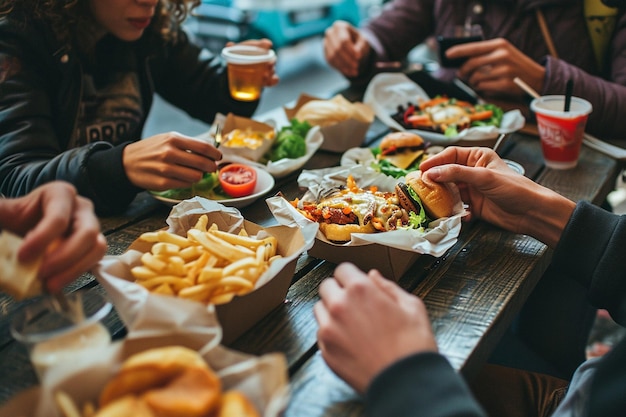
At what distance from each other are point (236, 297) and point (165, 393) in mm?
305

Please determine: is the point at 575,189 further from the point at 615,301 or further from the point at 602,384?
the point at 602,384

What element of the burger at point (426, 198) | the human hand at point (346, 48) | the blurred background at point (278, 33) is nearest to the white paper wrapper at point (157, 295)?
the burger at point (426, 198)

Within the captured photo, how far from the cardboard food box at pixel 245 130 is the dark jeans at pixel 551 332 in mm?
1060

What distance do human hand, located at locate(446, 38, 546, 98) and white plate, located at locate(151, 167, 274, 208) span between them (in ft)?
3.53

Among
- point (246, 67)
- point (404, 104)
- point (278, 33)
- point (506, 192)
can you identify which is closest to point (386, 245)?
point (506, 192)

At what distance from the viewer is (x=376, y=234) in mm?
1365

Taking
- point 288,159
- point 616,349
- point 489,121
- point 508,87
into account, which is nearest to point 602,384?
point 616,349

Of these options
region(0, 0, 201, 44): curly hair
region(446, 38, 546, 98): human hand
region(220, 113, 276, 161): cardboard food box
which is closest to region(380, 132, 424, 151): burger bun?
region(220, 113, 276, 161): cardboard food box

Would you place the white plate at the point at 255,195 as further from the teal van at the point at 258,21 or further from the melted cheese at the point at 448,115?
the teal van at the point at 258,21

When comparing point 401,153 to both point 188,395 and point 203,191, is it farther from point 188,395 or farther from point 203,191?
point 188,395

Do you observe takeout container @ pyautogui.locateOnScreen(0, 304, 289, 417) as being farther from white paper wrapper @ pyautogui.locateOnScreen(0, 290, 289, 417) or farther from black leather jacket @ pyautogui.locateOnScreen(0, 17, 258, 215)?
black leather jacket @ pyautogui.locateOnScreen(0, 17, 258, 215)

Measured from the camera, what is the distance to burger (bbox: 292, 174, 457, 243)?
1.44m

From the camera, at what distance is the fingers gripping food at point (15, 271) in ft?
3.19

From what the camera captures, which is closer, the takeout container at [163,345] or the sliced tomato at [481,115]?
the takeout container at [163,345]
